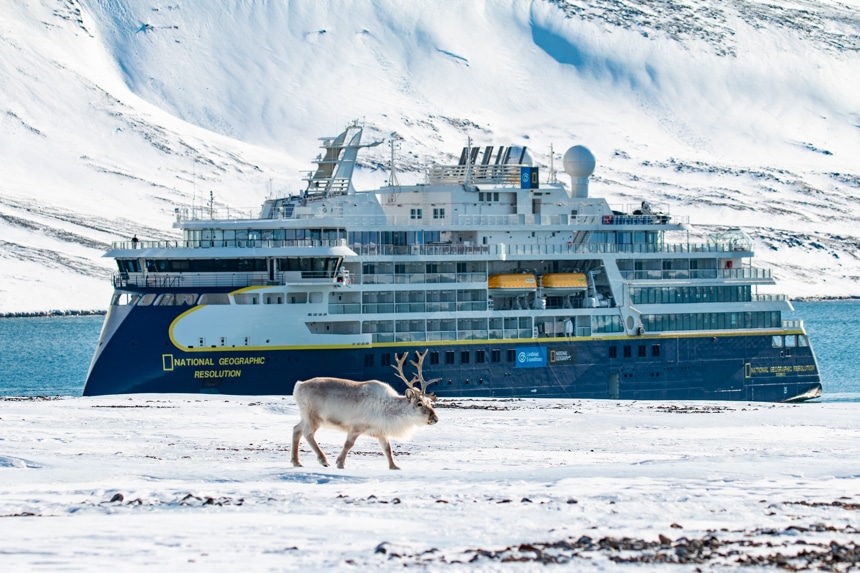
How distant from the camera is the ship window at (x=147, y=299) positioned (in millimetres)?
47312

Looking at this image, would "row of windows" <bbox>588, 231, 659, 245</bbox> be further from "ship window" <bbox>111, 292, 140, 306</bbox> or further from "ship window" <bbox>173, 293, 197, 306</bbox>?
"ship window" <bbox>111, 292, 140, 306</bbox>

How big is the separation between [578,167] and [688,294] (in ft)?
22.7

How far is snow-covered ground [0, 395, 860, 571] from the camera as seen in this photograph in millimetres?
15273

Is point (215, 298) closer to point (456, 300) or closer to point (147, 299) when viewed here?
point (147, 299)

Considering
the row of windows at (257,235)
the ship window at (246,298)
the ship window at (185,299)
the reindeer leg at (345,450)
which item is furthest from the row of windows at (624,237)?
the reindeer leg at (345,450)

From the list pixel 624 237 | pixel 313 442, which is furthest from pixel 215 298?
pixel 313 442

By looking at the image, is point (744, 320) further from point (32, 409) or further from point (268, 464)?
point (268, 464)

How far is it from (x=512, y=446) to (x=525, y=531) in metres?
12.0

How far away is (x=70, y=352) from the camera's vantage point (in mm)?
86062

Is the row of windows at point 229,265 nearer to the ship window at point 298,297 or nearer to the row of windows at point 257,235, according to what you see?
the ship window at point 298,297

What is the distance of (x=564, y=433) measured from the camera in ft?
103

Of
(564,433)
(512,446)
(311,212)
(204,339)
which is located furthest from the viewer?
(311,212)

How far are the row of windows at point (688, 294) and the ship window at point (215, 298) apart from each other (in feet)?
51.5

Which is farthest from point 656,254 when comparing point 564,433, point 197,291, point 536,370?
point 564,433
